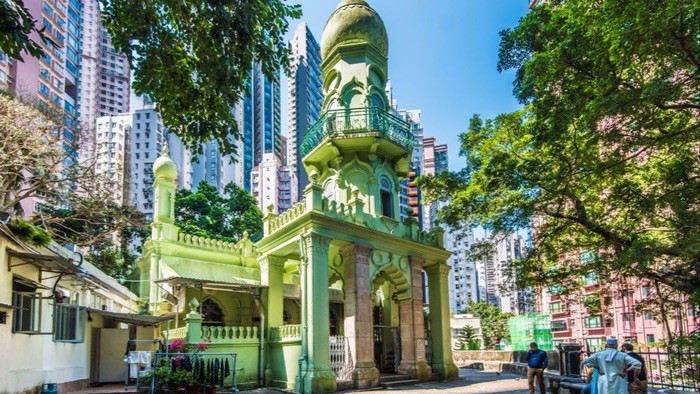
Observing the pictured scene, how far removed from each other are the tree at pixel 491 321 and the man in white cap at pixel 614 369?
150 ft

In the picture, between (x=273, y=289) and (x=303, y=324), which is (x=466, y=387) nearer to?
(x=303, y=324)

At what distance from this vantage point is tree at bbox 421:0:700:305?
8.15 metres

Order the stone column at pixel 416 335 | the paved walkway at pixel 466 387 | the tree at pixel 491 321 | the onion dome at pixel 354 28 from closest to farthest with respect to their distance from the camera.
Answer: the paved walkway at pixel 466 387, the stone column at pixel 416 335, the onion dome at pixel 354 28, the tree at pixel 491 321

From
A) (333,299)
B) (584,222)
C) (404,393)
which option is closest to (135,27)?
(584,222)

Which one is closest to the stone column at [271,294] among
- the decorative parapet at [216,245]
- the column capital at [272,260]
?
the column capital at [272,260]

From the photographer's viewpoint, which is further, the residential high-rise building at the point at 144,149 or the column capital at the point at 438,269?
the residential high-rise building at the point at 144,149

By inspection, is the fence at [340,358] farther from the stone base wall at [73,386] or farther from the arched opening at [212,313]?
the stone base wall at [73,386]

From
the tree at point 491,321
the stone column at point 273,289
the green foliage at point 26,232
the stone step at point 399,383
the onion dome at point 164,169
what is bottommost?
the tree at point 491,321

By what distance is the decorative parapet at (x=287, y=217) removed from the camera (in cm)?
1714

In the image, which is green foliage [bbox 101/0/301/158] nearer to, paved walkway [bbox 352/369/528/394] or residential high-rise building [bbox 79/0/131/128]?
paved walkway [bbox 352/369/528/394]

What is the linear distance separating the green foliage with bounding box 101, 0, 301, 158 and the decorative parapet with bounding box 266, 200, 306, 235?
860cm

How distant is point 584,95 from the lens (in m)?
9.56

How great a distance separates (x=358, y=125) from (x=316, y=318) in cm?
743

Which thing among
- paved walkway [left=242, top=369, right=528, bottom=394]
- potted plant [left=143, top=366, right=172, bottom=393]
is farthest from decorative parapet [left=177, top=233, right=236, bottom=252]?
potted plant [left=143, top=366, right=172, bottom=393]
